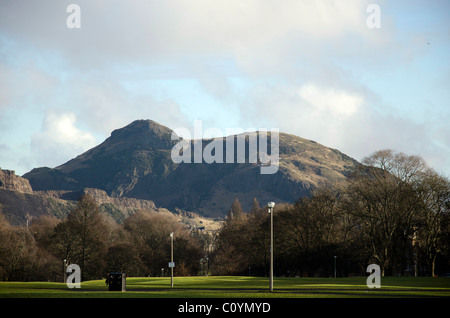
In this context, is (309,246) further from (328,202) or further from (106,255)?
(106,255)

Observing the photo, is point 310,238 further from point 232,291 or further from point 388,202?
point 232,291

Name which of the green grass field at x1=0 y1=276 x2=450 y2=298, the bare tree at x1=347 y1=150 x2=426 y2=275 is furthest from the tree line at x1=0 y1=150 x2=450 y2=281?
the green grass field at x1=0 y1=276 x2=450 y2=298

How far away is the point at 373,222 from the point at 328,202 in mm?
18381

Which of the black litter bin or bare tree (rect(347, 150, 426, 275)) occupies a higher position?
bare tree (rect(347, 150, 426, 275))

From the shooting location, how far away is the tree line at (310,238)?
93.8m

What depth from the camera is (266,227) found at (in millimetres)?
125625

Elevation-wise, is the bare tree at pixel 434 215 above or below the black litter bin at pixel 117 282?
above

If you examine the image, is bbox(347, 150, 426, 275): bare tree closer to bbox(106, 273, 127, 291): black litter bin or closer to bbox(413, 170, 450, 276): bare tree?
bbox(413, 170, 450, 276): bare tree

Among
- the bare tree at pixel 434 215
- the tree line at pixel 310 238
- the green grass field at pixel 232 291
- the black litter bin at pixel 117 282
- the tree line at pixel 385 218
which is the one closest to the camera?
the green grass field at pixel 232 291

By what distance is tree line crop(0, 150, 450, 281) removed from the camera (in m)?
93.8

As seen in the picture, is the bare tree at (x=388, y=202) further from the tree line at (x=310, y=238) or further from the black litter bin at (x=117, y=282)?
the black litter bin at (x=117, y=282)

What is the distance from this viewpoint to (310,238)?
4651 inches

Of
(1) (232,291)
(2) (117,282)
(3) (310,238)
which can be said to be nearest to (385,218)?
(3) (310,238)

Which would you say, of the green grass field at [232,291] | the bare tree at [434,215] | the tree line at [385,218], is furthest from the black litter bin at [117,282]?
the bare tree at [434,215]
